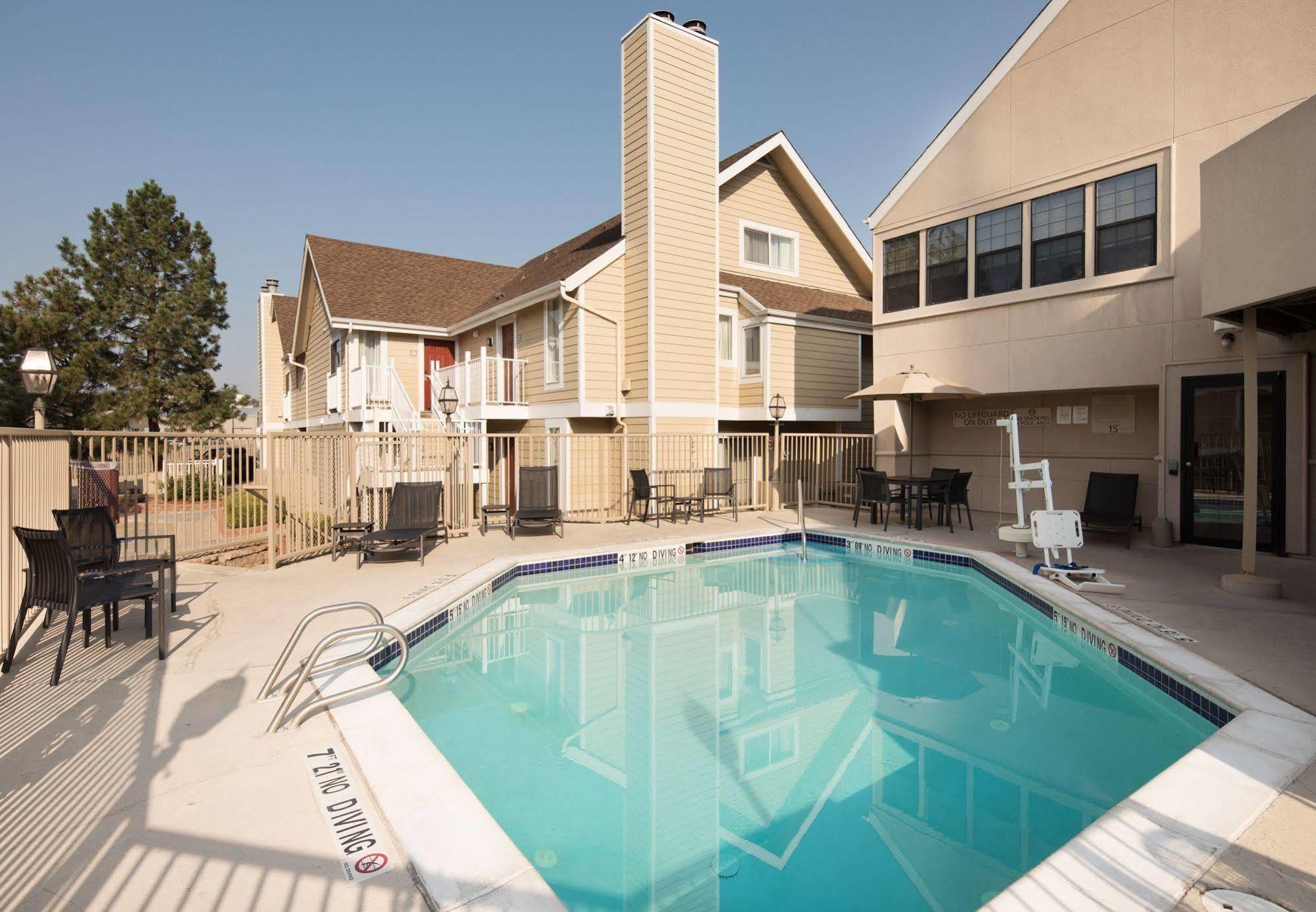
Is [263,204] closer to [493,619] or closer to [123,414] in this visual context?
[123,414]

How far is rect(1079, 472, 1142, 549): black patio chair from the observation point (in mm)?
9625

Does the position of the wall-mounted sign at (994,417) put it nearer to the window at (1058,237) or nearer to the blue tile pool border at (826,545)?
the window at (1058,237)

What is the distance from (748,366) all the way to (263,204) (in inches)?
640

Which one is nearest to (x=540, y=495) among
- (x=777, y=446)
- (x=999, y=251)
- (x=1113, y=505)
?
(x=777, y=446)

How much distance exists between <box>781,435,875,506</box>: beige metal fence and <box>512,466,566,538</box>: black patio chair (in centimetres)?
535

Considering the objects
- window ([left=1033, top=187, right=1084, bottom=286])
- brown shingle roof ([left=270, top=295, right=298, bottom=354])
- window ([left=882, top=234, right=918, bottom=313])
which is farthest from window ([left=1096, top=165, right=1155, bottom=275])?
brown shingle roof ([left=270, top=295, right=298, bottom=354])

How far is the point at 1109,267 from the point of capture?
405 inches

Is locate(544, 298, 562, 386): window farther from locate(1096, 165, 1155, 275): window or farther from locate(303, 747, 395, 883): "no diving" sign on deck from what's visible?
locate(303, 747, 395, 883): "no diving" sign on deck

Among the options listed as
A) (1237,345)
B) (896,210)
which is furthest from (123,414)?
(1237,345)

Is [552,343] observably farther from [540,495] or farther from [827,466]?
[827,466]

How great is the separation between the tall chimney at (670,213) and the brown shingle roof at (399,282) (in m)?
7.56

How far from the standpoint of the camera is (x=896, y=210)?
13.2 meters

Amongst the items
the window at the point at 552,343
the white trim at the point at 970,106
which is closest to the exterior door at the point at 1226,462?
the white trim at the point at 970,106

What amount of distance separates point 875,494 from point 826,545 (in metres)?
1.26
